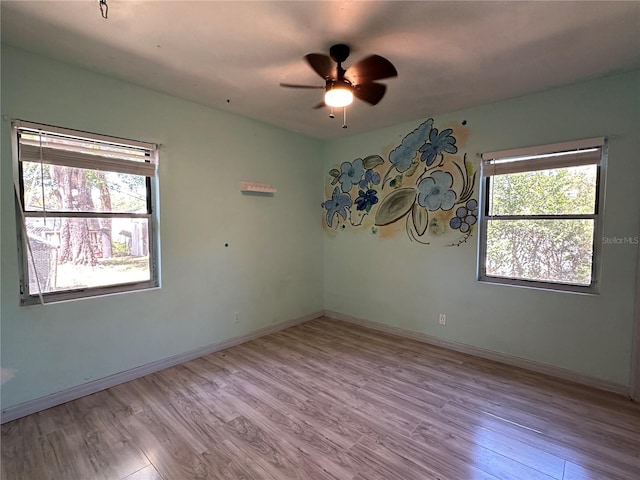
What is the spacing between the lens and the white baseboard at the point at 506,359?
256 centimetres

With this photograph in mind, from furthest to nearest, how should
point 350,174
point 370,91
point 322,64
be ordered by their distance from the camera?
1. point 350,174
2. point 370,91
3. point 322,64

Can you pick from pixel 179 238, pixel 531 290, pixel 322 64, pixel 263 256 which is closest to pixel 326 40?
pixel 322 64

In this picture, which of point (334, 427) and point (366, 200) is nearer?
point (334, 427)

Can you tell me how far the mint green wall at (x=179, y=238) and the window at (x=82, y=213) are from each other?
0.09 metres

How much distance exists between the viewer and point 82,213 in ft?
8.09

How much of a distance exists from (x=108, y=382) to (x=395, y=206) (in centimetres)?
348

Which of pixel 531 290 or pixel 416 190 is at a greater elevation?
pixel 416 190

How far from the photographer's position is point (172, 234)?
9.73ft

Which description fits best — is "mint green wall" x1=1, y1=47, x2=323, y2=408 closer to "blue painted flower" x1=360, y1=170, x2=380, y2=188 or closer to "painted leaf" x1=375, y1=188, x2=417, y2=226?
"blue painted flower" x1=360, y1=170, x2=380, y2=188

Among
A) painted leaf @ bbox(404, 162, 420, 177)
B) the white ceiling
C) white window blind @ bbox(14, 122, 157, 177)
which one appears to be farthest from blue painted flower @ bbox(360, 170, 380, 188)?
white window blind @ bbox(14, 122, 157, 177)

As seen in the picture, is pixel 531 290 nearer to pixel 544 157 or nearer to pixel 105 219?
pixel 544 157

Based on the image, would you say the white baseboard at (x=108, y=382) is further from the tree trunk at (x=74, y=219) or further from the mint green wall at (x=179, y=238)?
the tree trunk at (x=74, y=219)

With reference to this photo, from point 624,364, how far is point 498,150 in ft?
7.01

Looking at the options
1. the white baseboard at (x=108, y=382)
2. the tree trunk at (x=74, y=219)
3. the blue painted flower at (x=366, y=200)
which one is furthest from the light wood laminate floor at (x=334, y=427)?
the blue painted flower at (x=366, y=200)
